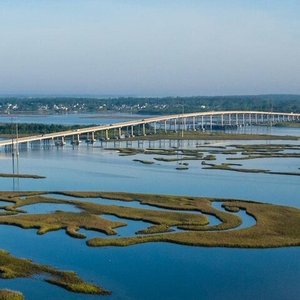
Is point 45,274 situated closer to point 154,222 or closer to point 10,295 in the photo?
point 10,295

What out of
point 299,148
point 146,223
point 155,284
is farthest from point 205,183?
point 299,148

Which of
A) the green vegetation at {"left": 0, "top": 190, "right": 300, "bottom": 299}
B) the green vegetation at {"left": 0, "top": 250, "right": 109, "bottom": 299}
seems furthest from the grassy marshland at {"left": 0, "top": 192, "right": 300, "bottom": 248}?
the green vegetation at {"left": 0, "top": 250, "right": 109, "bottom": 299}

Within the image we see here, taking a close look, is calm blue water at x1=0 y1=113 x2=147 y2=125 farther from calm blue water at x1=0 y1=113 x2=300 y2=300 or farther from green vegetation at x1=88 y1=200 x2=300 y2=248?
green vegetation at x1=88 y1=200 x2=300 y2=248

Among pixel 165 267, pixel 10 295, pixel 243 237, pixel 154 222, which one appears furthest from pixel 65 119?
pixel 10 295

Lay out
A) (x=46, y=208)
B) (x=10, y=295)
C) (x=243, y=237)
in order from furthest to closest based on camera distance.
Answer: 1. (x=46, y=208)
2. (x=243, y=237)
3. (x=10, y=295)

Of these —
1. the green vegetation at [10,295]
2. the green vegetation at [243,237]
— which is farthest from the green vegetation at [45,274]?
the green vegetation at [243,237]
